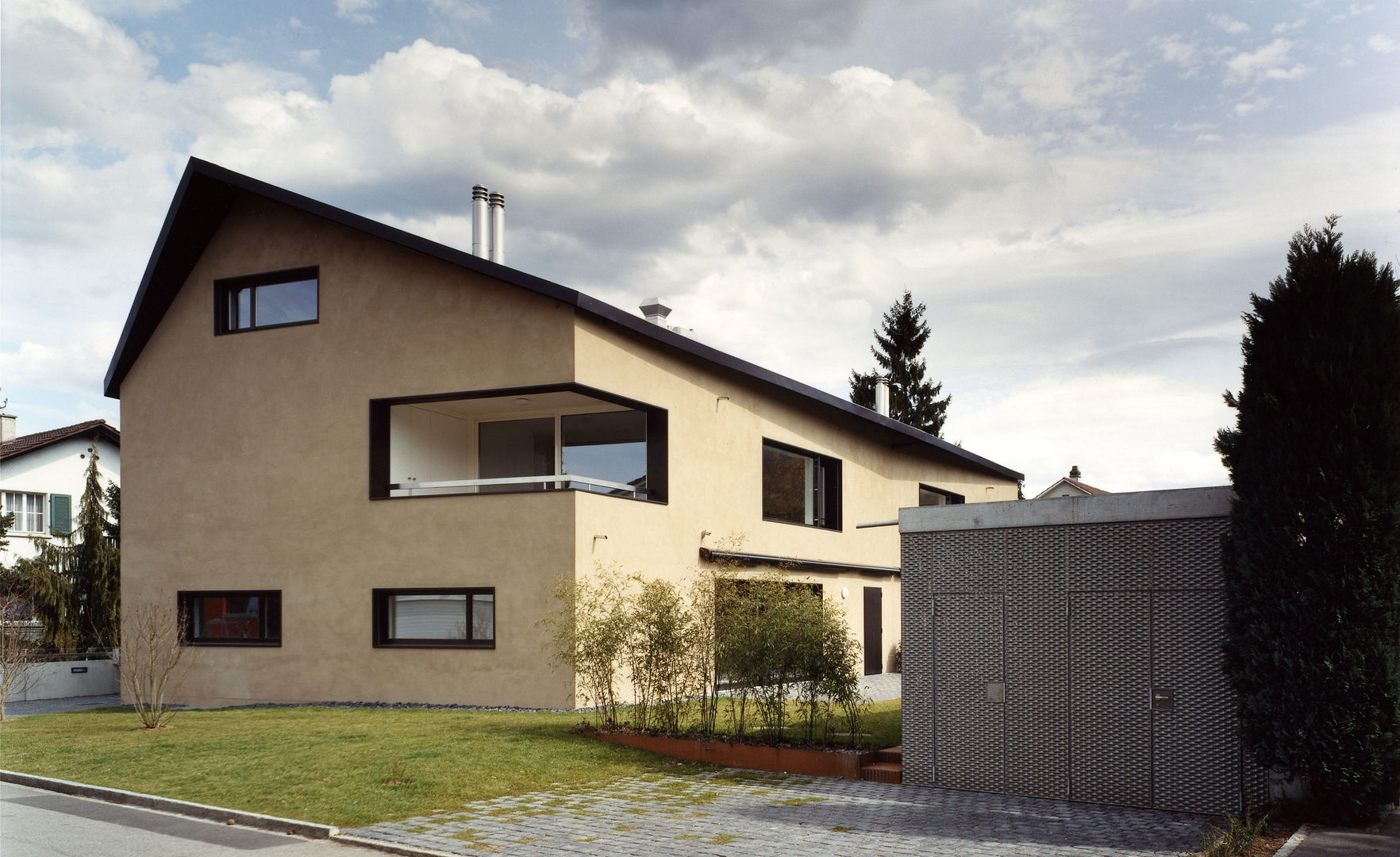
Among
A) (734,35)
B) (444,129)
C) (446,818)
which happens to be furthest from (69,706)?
(734,35)

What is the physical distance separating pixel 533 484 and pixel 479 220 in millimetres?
4702

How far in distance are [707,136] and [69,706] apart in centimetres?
1500

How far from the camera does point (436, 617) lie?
1700cm

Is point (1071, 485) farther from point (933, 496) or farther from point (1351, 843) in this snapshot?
point (1351, 843)

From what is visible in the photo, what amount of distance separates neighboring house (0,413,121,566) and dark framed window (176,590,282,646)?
15.2 metres

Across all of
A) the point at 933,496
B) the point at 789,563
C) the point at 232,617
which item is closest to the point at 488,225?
the point at 789,563

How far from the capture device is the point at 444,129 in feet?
55.4

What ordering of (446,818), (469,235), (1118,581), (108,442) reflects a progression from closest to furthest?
1. (446,818)
2. (1118,581)
3. (469,235)
4. (108,442)

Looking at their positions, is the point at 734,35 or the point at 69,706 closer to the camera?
the point at 734,35

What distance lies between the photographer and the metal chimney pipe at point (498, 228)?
18.8 metres

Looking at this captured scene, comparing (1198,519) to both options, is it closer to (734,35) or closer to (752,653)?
(752,653)

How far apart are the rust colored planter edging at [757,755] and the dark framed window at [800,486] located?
9.94m

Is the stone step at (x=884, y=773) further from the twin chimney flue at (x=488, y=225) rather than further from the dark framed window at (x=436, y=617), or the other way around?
the twin chimney flue at (x=488, y=225)

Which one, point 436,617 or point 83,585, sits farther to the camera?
point 83,585
